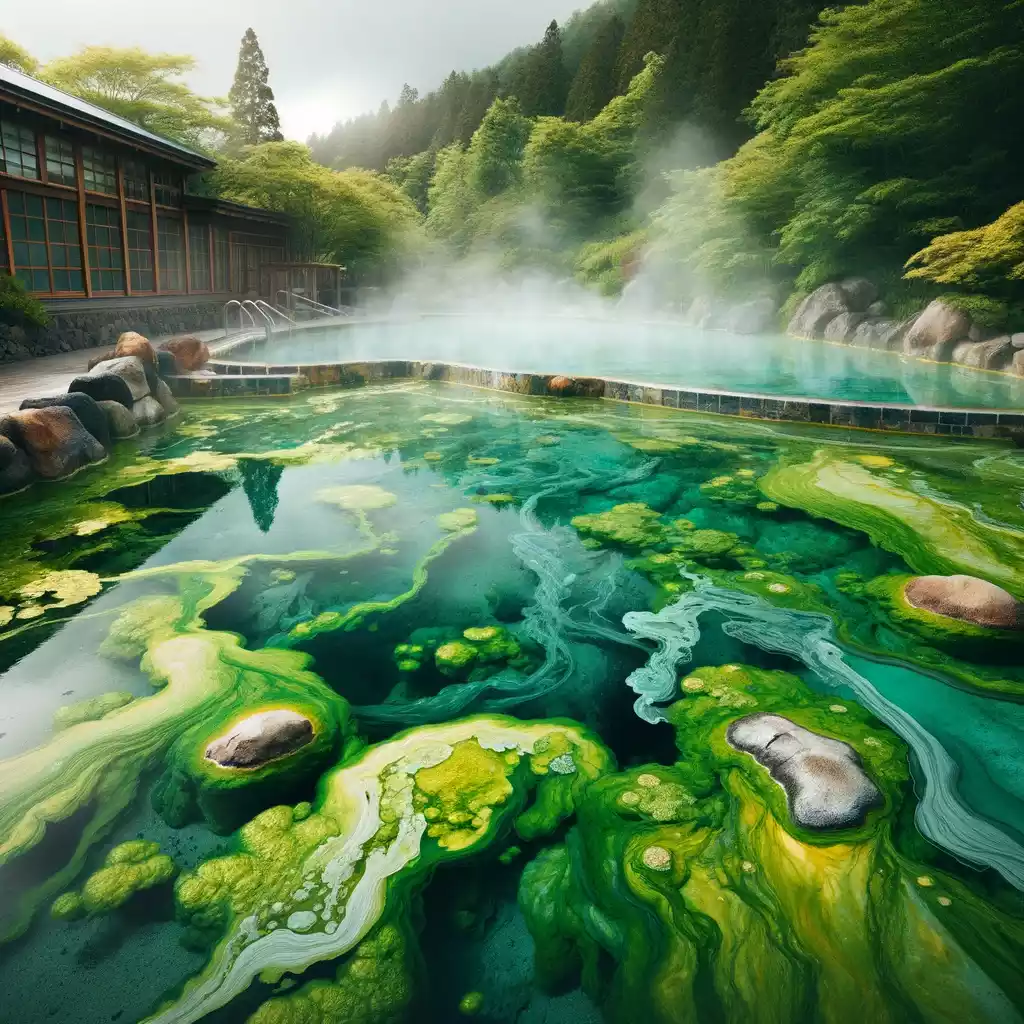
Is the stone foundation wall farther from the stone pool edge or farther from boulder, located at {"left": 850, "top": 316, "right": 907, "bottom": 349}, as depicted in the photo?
boulder, located at {"left": 850, "top": 316, "right": 907, "bottom": 349}

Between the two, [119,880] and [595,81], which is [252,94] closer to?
[595,81]

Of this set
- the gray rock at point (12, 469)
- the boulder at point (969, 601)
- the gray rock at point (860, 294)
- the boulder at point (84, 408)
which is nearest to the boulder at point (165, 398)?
the boulder at point (84, 408)

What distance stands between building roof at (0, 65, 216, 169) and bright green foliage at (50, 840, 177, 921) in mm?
9917

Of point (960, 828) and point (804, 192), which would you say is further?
point (804, 192)

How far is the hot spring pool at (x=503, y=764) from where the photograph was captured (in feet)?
5.97

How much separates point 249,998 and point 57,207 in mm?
12949

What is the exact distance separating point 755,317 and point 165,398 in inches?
591

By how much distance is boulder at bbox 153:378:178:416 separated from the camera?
301 inches

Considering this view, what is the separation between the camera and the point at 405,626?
361 centimetres

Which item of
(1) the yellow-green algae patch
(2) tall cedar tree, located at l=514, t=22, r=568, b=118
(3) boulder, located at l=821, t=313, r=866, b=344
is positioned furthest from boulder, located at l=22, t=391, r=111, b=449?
(2) tall cedar tree, located at l=514, t=22, r=568, b=118

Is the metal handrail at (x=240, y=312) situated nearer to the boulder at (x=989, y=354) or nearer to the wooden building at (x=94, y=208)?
the wooden building at (x=94, y=208)

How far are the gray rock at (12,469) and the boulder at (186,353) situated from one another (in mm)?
3989

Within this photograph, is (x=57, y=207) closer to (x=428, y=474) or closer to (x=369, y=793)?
(x=428, y=474)

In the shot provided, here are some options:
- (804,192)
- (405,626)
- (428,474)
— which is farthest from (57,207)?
(804,192)
